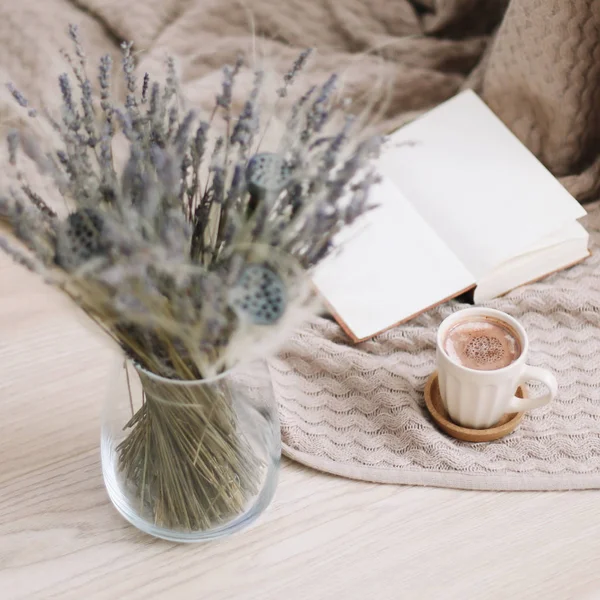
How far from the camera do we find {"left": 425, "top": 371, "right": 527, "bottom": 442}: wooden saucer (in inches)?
34.9

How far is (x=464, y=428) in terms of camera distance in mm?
896

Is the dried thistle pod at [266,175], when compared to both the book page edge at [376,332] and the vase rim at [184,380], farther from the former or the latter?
the book page edge at [376,332]

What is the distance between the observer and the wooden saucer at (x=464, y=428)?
89cm

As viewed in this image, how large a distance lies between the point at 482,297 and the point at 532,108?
0.94ft

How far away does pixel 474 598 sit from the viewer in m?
0.78

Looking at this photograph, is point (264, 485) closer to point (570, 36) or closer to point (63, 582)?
point (63, 582)

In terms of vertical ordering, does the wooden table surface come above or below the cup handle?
below

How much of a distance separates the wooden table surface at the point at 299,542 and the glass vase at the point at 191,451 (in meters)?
0.03

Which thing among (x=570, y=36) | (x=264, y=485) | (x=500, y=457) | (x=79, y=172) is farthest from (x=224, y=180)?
(x=570, y=36)

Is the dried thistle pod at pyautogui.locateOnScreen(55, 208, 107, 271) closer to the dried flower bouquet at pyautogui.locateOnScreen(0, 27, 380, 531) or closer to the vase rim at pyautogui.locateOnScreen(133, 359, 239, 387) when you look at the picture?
the dried flower bouquet at pyautogui.locateOnScreen(0, 27, 380, 531)

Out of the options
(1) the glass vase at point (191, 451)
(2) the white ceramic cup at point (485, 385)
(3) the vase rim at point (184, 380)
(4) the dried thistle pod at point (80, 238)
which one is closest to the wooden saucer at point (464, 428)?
(2) the white ceramic cup at point (485, 385)

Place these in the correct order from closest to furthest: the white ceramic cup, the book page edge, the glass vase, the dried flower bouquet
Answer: the dried flower bouquet
the glass vase
the white ceramic cup
the book page edge

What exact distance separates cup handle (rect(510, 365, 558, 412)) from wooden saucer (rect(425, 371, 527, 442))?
20 millimetres

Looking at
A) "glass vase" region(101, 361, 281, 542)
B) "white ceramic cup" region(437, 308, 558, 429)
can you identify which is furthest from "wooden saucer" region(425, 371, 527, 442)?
"glass vase" region(101, 361, 281, 542)
